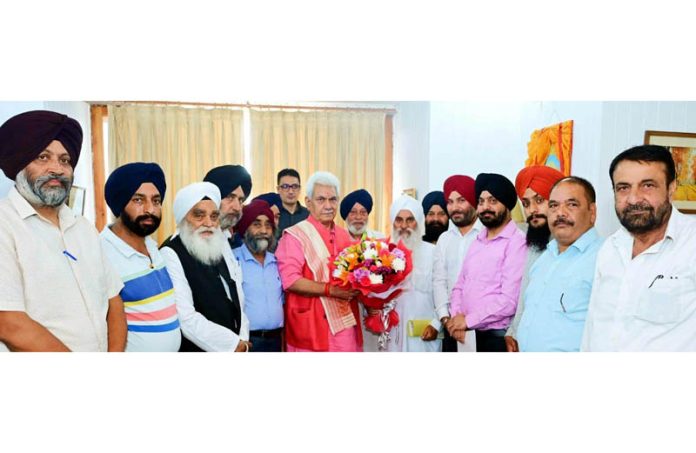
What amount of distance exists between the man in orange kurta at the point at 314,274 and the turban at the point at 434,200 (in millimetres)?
492

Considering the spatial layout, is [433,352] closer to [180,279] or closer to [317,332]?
[317,332]

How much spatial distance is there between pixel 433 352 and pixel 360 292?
564 millimetres

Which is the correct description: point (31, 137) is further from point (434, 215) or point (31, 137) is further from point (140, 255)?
point (434, 215)

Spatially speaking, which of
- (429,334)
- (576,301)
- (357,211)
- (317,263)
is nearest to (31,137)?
(317,263)

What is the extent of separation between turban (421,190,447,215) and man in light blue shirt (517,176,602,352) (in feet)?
1.88

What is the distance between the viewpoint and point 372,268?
2.72m

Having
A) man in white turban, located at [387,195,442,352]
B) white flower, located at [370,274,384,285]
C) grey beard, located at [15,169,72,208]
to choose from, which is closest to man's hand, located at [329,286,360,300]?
white flower, located at [370,274,384,285]

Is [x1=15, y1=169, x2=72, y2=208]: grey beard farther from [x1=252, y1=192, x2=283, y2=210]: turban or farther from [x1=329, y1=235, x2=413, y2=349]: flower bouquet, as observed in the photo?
[x1=329, y1=235, x2=413, y2=349]: flower bouquet

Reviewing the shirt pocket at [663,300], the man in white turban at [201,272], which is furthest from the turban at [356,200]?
the shirt pocket at [663,300]

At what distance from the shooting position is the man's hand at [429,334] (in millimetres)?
2975

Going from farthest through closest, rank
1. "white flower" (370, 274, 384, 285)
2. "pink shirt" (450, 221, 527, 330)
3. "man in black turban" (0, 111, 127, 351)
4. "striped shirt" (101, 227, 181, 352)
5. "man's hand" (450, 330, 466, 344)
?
1. "man's hand" (450, 330, 466, 344)
2. "pink shirt" (450, 221, 527, 330)
3. "white flower" (370, 274, 384, 285)
4. "striped shirt" (101, 227, 181, 352)
5. "man in black turban" (0, 111, 127, 351)

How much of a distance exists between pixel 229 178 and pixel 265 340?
91 centimetres

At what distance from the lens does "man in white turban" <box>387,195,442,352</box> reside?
2924mm
